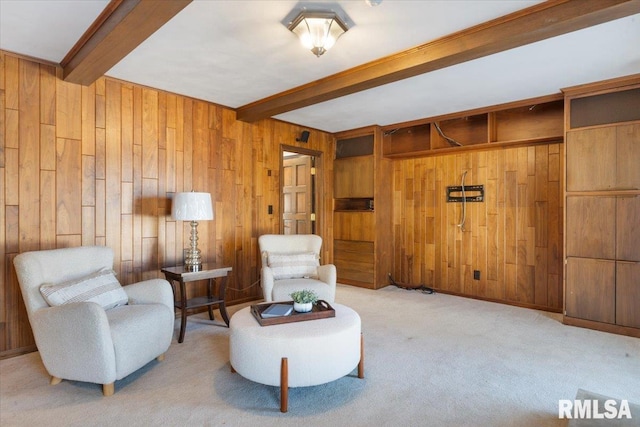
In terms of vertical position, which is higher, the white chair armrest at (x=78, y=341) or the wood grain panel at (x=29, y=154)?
the wood grain panel at (x=29, y=154)

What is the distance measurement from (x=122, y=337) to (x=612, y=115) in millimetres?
4554

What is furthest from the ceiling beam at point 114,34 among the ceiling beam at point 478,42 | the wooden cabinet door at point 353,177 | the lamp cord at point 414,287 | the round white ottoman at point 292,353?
the lamp cord at point 414,287

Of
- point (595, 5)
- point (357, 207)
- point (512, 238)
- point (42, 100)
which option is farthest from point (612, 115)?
point (42, 100)

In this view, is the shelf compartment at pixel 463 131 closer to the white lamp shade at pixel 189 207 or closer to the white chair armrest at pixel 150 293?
the white lamp shade at pixel 189 207

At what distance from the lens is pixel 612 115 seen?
10.8 ft

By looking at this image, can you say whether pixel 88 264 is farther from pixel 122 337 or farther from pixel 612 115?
pixel 612 115

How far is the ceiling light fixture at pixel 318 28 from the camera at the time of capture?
2137 millimetres

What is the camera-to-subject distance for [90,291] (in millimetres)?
2434

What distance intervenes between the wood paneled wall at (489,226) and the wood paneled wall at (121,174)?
217cm

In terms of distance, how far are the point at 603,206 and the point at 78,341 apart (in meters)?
4.48

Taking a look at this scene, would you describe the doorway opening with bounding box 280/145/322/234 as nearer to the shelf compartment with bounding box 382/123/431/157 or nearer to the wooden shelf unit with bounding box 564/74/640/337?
the shelf compartment with bounding box 382/123/431/157

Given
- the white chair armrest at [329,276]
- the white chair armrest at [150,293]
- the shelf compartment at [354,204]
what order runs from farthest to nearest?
the shelf compartment at [354,204] → the white chair armrest at [329,276] → the white chair armrest at [150,293]

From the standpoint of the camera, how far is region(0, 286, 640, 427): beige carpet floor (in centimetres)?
193

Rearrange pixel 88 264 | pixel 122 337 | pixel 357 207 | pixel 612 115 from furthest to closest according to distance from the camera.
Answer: pixel 357 207
pixel 612 115
pixel 88 264
pixel 122 337
